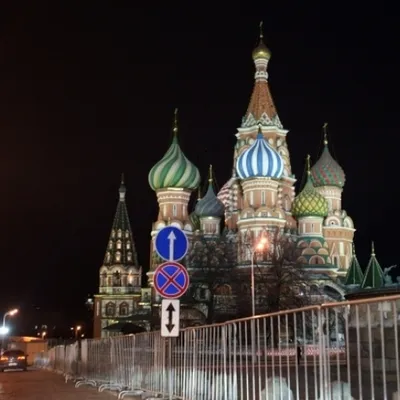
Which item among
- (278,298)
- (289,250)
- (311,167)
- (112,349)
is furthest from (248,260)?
(112,349)

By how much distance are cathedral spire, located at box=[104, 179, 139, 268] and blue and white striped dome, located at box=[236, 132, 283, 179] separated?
87.8 feet

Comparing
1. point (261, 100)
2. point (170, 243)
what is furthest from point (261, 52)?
point (170, 243)

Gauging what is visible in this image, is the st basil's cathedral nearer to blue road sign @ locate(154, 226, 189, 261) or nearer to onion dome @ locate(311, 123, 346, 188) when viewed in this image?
onion dome @ locate(311, 123, 346, 188)

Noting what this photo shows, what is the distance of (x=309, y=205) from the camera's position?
62.2 meters

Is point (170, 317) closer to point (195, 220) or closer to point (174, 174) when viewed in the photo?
point (174, 174)

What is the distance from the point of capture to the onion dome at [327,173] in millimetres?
71062

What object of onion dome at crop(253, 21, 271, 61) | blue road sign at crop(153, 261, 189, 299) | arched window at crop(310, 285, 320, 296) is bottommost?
blue road sign at crop(153, 261, 189, 299)

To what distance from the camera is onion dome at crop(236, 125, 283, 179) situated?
193ft

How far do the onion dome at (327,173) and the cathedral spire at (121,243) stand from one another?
23562 mm

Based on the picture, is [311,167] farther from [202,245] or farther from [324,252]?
[202,245]

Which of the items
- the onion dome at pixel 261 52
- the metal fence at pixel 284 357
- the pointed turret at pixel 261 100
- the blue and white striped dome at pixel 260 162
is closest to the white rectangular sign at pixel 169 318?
the metal fence at pixel 284 357

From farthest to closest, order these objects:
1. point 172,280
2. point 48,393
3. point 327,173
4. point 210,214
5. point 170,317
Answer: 1. point 327,173
2. point 210,214
3. point 48,393
4. point 170,317
5. point 172,280

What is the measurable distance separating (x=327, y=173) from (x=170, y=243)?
6179 centimetres

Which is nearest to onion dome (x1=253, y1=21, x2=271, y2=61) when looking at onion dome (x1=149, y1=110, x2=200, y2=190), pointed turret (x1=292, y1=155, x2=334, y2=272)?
onion dome (x1=149, y1=110, x2=200, y2=190)
